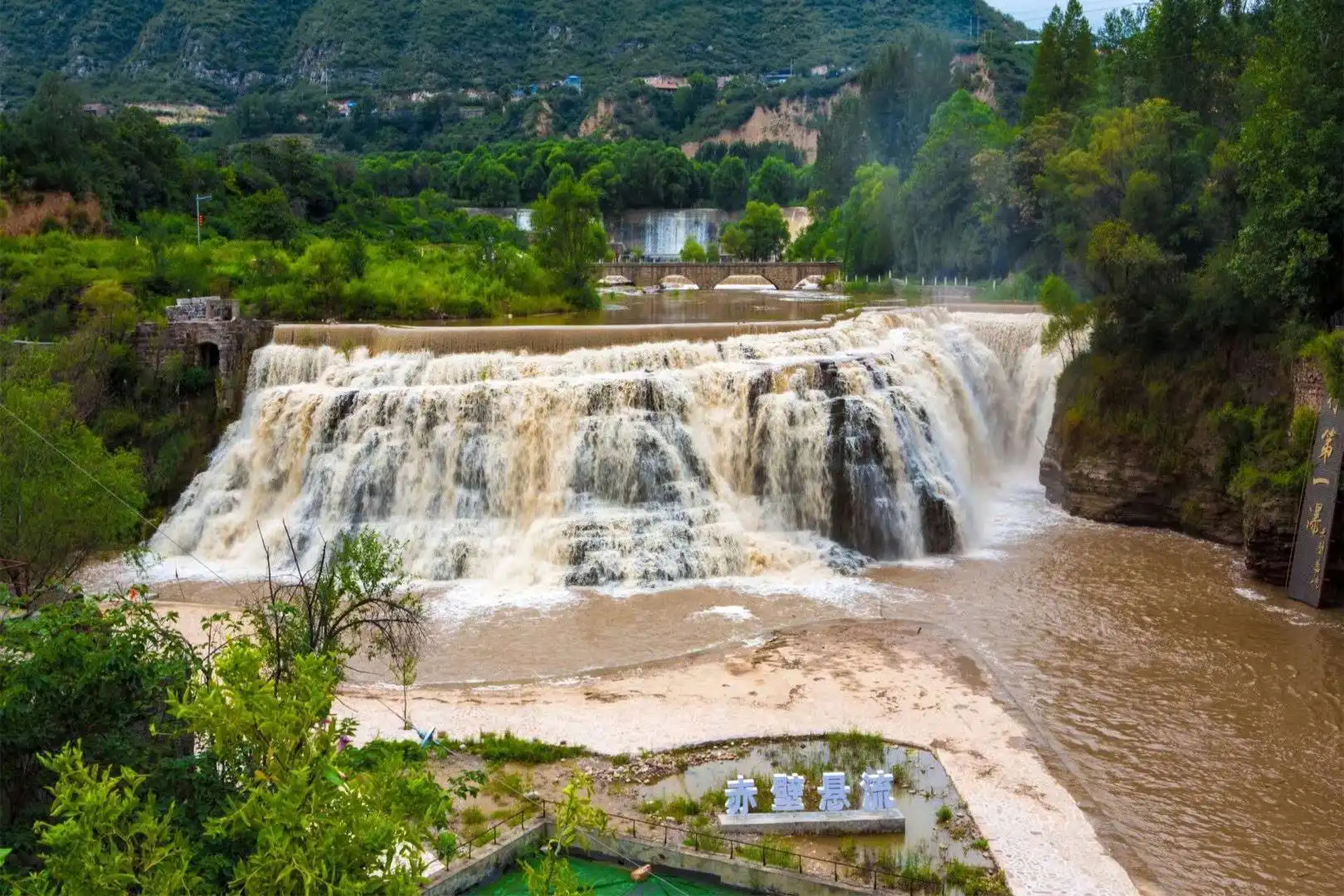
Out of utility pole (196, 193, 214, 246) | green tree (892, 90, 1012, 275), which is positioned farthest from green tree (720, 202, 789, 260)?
utility pole (196, 193, 214, 246)

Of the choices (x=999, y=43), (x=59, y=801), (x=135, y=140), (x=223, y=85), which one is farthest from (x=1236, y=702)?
(x=223, y=85)

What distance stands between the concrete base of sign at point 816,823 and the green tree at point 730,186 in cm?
8448

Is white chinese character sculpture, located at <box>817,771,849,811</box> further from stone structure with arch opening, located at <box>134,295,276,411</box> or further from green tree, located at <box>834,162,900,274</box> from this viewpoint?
green tree, located at <box>834,162,900,274</box>

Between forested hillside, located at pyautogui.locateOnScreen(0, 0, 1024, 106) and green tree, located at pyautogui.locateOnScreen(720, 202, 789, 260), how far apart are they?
151 ft

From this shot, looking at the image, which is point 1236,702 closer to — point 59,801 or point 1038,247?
point 59,801

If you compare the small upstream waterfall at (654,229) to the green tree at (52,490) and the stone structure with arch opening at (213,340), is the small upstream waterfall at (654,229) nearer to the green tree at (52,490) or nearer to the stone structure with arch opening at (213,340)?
the stone structure with arch opening at (213,340)

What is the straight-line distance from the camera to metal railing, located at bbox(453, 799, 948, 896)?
11.5 meters

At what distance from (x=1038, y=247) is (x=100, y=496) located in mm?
28678

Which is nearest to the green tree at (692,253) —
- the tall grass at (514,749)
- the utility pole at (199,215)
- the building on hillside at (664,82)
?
the utility pole at (199,215)

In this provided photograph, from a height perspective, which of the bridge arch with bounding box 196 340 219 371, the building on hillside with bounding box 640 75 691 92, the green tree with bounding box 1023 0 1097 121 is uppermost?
the building on hillside with bounding box 640 75 691 92

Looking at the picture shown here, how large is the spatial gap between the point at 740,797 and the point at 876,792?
1346 mm

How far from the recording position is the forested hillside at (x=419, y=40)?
335ft

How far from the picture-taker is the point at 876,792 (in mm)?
12891

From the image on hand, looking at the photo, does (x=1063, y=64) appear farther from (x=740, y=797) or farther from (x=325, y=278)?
(x=740, y=797)
